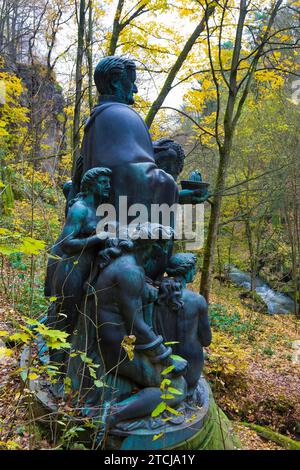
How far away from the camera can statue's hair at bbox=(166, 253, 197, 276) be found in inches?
126

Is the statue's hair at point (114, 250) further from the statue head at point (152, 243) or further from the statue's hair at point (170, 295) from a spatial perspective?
the statue's hair at point (170, 295)

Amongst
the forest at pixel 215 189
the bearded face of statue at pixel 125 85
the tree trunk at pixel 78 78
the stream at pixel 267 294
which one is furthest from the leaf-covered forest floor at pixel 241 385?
the stream at pixel 267 294

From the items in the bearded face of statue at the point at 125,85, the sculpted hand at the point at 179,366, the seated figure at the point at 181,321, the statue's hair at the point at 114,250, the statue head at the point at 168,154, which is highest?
the bearded face of statue at the point at 125,85

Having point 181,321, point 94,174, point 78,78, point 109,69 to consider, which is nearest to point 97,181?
point 94,174

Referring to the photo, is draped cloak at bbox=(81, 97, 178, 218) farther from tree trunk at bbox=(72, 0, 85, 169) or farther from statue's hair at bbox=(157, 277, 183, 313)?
tree trunk at bbox=(72, 0, 85, 169)

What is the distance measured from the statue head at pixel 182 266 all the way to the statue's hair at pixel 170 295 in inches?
5.0

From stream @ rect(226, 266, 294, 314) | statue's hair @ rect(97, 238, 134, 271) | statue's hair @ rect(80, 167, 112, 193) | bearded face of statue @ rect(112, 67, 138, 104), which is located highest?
bearded face of statue @ rect(112, 67, 138, 104)

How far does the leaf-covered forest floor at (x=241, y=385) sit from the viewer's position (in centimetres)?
275

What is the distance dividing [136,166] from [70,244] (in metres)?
0.83

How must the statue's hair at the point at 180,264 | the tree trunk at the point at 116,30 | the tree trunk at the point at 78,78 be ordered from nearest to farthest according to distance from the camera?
the statue's hair at the point at 180,264, the tree trunk at the point at 78,78, the tree trunk at the point at 116,30

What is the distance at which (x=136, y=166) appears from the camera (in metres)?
3.13

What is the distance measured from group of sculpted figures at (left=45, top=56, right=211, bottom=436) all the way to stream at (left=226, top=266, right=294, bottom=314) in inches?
457

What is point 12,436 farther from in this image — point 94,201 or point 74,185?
point 74,185

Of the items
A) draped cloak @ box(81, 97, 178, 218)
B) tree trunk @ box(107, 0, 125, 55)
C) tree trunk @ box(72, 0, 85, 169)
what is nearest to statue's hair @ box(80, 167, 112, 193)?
draped cloak @ box(81, 97, 178, 218)
